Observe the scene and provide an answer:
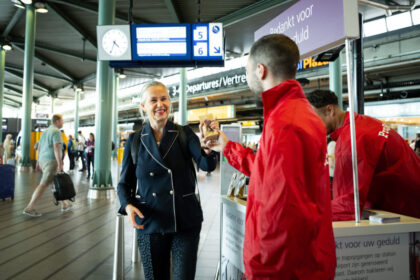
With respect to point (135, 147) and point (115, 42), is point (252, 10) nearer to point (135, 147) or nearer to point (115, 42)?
point (115, 42)

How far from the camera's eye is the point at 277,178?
102 centimetres

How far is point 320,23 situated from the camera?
2256 millimetres

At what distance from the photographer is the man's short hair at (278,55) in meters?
1.22

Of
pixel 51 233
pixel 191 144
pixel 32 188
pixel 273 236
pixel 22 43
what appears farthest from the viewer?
pixel 22 43

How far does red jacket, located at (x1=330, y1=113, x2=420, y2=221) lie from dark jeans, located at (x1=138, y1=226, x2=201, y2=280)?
3.06ft

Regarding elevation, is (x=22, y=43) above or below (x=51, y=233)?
above

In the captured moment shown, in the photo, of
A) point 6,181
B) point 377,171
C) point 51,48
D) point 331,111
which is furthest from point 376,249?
point 51,48

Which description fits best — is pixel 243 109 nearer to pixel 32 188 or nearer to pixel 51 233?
pixel 32 188

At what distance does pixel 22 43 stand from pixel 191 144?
18.8 meters

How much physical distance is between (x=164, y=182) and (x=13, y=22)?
1692cm

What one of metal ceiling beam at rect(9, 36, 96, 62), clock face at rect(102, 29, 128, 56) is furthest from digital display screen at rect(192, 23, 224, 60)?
metal ceiling beam at rect(9, 36, 96, 62)

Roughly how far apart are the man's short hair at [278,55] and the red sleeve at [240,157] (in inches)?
27.8

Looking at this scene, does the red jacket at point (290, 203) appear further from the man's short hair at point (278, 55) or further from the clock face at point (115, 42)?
the clock face at point (115, 42)

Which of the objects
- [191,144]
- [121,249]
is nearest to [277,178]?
[191,144]
